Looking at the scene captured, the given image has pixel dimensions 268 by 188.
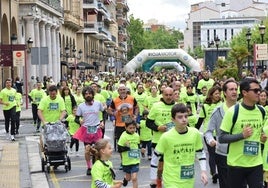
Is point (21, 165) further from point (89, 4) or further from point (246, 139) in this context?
point (89, 4)

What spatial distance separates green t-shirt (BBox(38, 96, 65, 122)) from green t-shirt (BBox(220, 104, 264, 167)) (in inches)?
302

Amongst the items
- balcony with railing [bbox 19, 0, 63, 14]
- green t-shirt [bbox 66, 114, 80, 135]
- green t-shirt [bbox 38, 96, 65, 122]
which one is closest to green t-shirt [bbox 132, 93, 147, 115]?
green t-shirt [bbox 66, 114, 80, 135]

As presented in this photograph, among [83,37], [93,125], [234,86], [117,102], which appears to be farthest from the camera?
[83,37]

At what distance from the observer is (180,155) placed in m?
8.30

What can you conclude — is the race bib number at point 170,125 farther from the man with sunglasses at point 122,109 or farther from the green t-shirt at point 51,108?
the green t-shirt at point 51,108

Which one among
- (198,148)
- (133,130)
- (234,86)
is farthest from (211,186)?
(198,148)

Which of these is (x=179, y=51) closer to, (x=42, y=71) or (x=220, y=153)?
(x=42, y=71)

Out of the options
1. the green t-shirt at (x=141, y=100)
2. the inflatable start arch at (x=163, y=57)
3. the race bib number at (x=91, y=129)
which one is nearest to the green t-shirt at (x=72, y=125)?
the green t-shirt at (x=141, y=100)

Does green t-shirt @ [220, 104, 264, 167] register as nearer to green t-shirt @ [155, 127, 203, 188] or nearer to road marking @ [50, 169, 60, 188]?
green t-shirt @ [155, 127, 203, 188]

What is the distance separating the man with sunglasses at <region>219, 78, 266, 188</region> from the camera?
8.21 metres

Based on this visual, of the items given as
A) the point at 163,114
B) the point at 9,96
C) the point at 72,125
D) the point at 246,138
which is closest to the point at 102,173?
the point at 246,138

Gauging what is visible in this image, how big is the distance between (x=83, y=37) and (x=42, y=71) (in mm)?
30636

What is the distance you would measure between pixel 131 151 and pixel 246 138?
4.11 m

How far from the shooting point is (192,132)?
836 centimetres
